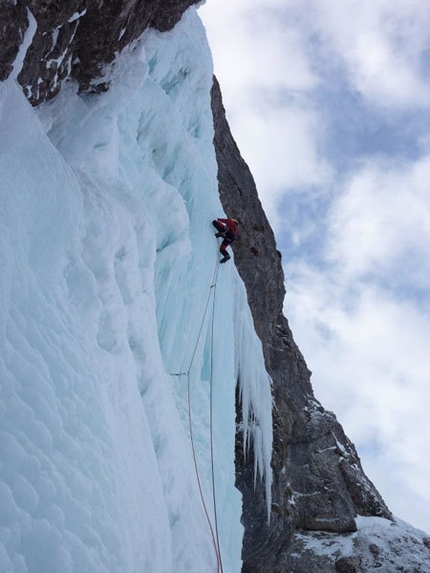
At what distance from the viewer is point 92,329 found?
12.6 feet

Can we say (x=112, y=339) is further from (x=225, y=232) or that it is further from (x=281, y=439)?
(x=281, y=439)

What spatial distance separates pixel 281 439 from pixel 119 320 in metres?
8.22

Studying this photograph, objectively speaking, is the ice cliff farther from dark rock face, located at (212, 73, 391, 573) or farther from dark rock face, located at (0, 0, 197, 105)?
dark rock face, located at (212, 73, 391, 573)

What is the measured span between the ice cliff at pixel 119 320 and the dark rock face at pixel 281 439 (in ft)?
0.41

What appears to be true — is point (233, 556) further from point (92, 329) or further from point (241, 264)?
point (241, 264)

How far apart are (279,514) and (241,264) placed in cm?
549

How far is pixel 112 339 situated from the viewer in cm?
411

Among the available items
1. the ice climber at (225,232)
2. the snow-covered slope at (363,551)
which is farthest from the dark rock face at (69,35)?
the snow-covered slope at (363,551)

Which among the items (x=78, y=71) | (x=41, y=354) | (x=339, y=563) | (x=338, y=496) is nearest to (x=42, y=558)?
(x=41, y=354)

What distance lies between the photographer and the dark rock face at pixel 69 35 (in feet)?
13.6

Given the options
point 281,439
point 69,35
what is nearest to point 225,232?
point 69,35

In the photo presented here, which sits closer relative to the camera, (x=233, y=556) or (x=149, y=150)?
(x=233, y=556)

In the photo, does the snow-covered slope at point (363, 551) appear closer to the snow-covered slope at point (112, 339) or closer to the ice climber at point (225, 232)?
the snow-covered slope at point (112, 339)

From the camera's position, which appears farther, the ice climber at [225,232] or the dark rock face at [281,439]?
the dark rock face at [281,439]
